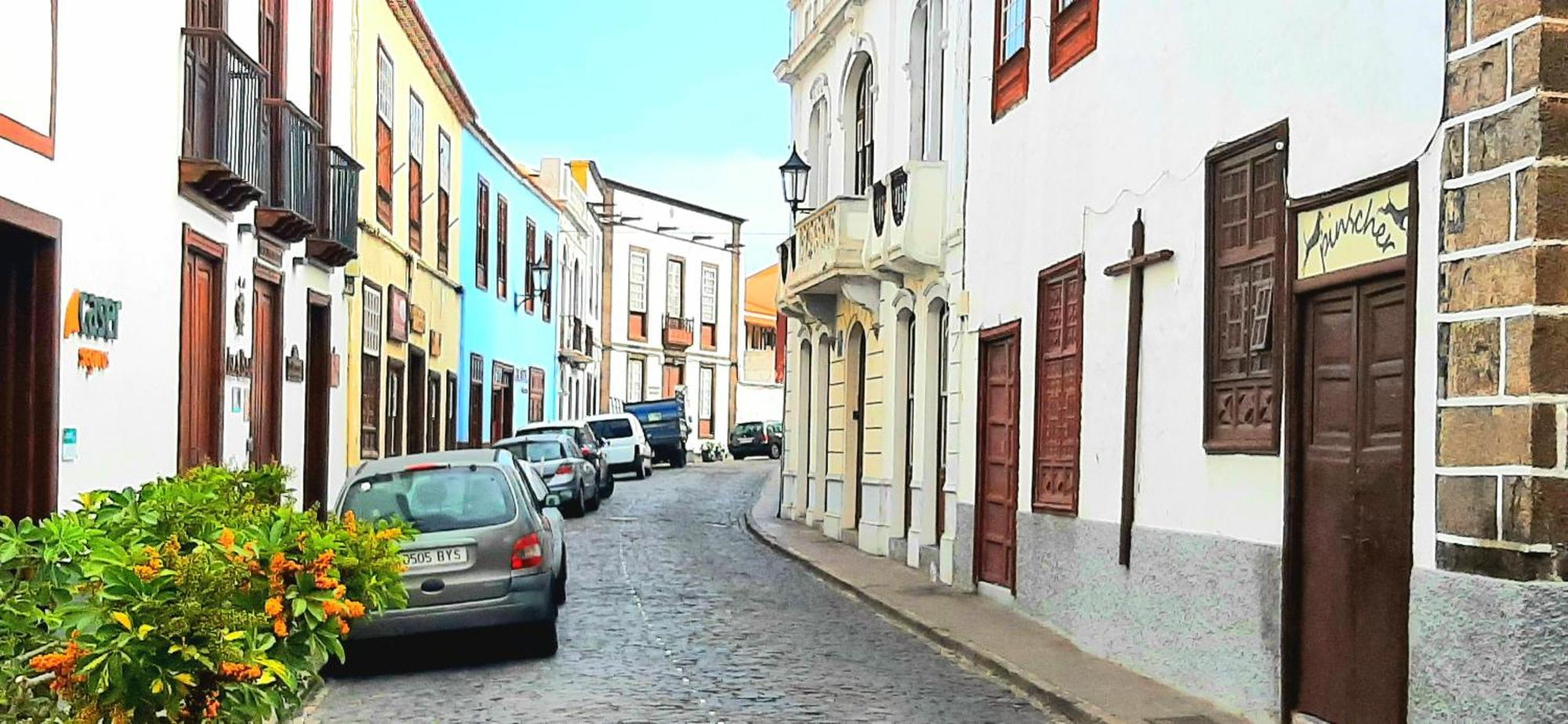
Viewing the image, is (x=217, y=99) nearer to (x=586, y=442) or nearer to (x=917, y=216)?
(x=917, y=216)

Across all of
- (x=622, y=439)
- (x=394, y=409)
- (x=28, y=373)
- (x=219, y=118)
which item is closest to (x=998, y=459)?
→ (x=219, y=118)

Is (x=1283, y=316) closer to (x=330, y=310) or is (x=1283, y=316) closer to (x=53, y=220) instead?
(x=53, y=220)

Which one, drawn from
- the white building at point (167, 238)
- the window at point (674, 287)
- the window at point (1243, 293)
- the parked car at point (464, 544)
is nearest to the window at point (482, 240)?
the white building at point (167, 238)

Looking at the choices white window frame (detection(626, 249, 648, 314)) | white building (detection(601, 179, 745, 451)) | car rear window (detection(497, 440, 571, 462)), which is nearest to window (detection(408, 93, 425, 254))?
car rear window (detection(497, 440, 571, 462))

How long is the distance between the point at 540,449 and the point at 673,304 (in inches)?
1268

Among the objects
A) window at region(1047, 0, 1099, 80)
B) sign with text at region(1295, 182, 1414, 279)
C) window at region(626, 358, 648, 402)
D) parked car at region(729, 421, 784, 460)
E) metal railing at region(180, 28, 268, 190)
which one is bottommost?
parked car at region(729, 421, 784, 460)

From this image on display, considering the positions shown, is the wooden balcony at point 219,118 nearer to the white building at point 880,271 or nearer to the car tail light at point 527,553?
the car tail light at point 527,553

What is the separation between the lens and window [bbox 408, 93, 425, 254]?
83.5 ft

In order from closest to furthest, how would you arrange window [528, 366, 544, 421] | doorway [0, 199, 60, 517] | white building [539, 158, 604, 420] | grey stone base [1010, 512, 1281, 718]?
grey stone base [1010, 512, 1281, 718]
doorway [0, 199, 60, 517]
window [528, 366, 544, 421]
white building [539, 158, 604, 420]

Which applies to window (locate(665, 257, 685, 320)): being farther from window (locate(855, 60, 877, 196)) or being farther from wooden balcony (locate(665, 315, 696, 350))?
window (locate(855, 60, 877, 196))

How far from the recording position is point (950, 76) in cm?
1847

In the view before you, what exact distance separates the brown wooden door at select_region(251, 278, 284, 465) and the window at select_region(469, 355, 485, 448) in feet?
47.2

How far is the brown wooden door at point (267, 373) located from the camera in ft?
55.7

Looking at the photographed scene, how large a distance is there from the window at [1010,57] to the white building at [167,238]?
651cm
